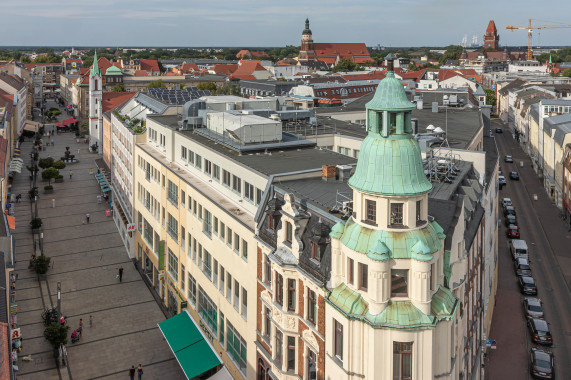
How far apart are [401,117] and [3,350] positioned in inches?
819

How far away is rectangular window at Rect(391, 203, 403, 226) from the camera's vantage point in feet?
80.9

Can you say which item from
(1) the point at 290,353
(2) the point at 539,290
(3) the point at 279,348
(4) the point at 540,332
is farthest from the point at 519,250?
(1) the point at 290,353

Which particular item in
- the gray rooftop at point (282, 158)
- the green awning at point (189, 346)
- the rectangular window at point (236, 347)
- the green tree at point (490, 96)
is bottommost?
the green awning at point (189, 346)

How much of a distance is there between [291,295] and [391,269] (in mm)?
8102

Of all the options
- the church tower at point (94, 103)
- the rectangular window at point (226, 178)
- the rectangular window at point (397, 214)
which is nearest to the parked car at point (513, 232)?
the rectangular window at point (226, 178)

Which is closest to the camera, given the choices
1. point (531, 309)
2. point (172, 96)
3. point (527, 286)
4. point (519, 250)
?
point (531, 309)

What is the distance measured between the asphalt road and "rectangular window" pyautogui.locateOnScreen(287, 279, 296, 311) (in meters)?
18.7

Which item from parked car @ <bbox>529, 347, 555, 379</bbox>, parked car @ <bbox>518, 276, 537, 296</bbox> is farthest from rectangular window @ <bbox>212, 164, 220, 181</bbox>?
parked car @ <bbox>518, 276, 537, 296</bbox>

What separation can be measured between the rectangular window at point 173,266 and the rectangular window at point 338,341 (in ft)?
83.9

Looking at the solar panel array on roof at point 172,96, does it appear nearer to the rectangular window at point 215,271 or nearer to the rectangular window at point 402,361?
the rectangular window at point 215,271

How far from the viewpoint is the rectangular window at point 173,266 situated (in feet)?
162

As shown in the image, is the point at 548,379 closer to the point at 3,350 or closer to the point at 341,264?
the point at 341,264

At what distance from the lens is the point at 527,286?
5469 cm

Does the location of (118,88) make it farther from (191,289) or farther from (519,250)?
(191,289)
